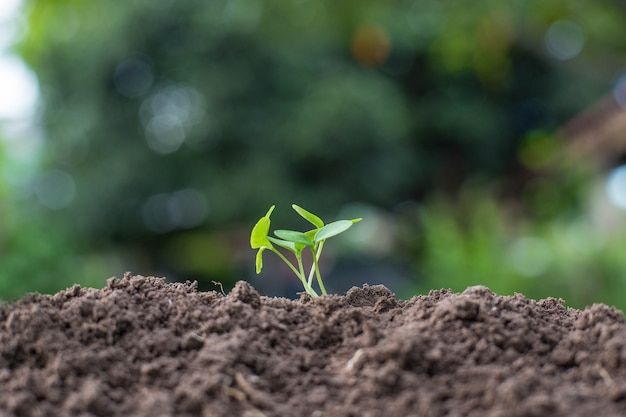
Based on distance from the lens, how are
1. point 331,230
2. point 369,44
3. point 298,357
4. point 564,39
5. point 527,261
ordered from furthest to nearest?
point 369,44 < point 564,39 < point 527,261 < point 331,230 < point 298,357

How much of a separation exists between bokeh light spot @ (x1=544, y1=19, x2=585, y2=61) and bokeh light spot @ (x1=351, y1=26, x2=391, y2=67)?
2.31 m

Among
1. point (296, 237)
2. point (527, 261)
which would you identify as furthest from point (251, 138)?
point (296, 237)

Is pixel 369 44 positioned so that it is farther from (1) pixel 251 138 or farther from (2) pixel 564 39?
(2) pixel 564 39

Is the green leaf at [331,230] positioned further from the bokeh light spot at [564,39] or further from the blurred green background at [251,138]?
the blurred green background at [251,138]

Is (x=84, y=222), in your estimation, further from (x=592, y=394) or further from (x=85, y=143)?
(x=592, y=394)

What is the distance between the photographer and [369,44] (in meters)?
11.4

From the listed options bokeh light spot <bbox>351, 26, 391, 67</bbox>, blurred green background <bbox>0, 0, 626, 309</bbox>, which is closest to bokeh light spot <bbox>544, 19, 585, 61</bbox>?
blurred green background <bbox>0, 0, 626, 309</bbox>

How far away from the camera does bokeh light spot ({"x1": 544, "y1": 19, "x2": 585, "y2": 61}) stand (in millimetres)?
8305

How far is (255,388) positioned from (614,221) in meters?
8.94

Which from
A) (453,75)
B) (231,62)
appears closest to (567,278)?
(231,62)

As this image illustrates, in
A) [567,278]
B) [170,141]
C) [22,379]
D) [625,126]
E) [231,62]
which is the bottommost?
[22,379]

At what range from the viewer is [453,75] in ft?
43.7

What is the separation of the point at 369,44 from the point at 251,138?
2.24m

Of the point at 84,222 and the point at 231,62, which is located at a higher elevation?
the point at 231,62
